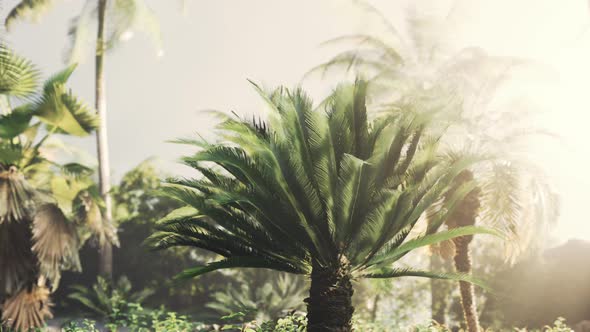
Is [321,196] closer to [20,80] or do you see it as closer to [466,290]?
[20,80]

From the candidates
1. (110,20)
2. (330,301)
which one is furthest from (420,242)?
(110,20)

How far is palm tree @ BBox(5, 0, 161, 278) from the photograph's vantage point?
2069 centimetres

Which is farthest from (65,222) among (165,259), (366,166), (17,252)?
(165,259)

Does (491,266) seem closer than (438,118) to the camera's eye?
No

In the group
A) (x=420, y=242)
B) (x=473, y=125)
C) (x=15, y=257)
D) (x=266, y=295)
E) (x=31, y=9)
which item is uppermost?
(x=31, y=9)

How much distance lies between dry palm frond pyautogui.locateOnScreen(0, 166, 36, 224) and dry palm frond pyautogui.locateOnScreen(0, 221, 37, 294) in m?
0.20

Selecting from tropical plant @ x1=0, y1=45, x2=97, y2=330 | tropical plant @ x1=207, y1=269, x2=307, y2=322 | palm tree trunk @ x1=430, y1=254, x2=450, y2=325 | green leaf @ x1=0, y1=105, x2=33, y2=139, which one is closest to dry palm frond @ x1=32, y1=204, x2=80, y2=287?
tropical plant @ x1=0, y1=45, x2=97, y2=330

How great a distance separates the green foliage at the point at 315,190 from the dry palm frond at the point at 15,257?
11.2ft

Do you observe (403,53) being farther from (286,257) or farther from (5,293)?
(5,293)

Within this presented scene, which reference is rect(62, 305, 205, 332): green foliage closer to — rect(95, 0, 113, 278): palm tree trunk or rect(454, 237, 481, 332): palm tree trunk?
rect(454, 237, 481, 332): palm tree trunk

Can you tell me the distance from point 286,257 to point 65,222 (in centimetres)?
497

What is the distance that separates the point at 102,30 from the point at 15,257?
1331cm

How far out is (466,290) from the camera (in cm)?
1348

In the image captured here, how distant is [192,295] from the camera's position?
29.0 metres
